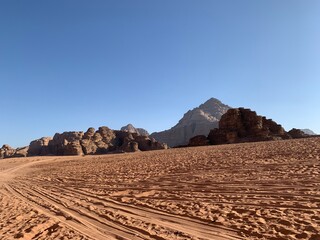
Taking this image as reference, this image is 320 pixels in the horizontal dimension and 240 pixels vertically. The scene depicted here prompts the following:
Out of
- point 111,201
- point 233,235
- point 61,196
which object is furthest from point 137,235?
point 61,196

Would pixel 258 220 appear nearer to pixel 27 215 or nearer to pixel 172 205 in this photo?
pixel 172 205

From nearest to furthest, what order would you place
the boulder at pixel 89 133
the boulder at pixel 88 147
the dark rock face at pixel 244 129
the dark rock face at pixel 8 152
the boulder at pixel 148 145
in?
1. the dark rock face at pixel 244 129
2. the boulder at pixel 88 147
3. the boulder at pixel 148 145
4. the dark rock face at pixel 8 152
5. the boulder at pixel 89 133

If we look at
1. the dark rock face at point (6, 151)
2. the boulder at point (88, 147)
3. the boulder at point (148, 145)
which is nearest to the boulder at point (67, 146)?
the boulder at point (88, 147)

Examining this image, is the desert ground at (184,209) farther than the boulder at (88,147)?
No

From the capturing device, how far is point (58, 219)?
8.43 m

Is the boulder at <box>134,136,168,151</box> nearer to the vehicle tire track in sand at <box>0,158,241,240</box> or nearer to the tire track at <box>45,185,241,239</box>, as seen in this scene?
the vehicle tire track in sand at <box>0,158,241,240</box>

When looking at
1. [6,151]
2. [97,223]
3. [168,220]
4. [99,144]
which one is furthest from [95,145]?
[168,220]

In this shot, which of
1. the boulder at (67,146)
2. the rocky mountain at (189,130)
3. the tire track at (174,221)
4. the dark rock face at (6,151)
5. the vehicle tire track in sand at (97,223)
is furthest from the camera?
the rocky mountain at (189,130)

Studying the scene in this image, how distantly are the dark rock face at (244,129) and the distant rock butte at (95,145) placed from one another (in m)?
17.0

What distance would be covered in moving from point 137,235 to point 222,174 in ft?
25.0

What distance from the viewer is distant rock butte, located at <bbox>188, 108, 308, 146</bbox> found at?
1863 inches

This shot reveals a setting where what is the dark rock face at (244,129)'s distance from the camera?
47.4 meters

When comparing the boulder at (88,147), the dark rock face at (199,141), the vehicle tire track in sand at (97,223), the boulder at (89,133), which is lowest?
the vehicle tire track in sand at (97,223)

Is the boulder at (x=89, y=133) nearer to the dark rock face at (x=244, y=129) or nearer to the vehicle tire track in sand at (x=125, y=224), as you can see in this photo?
the dark rock face at (x=244, y=129)
